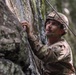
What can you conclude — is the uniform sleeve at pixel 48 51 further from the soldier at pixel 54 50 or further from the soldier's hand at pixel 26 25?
the soldier's hand at pixel 26 25

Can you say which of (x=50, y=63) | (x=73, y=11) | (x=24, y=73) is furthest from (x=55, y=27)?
(x=73, y=11)

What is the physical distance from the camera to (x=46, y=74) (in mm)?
6859

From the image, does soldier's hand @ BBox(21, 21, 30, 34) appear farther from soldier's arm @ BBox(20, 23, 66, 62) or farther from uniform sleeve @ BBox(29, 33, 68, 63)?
uniform sleeve @ BBox(29, 33, 68, 63)

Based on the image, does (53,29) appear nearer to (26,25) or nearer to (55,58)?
(55,58)

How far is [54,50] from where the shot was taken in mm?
6559

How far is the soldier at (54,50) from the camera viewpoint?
6304mm

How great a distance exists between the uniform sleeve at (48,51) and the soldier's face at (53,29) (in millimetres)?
275

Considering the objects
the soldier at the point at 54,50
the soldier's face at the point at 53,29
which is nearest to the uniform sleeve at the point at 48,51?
the soldier at the point at 54,50

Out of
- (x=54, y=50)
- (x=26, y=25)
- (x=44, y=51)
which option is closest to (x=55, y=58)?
(x=54, y=50)

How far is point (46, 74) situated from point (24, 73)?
94 centimetres

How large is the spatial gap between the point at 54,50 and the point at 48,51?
23cm

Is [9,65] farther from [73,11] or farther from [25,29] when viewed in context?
[73,11]

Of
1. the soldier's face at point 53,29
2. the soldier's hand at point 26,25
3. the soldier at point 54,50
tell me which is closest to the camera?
the soldier's hand at point 26,25

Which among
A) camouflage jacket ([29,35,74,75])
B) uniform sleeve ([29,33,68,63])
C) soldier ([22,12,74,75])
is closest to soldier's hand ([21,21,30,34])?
soldier ([22,12,74,75])
